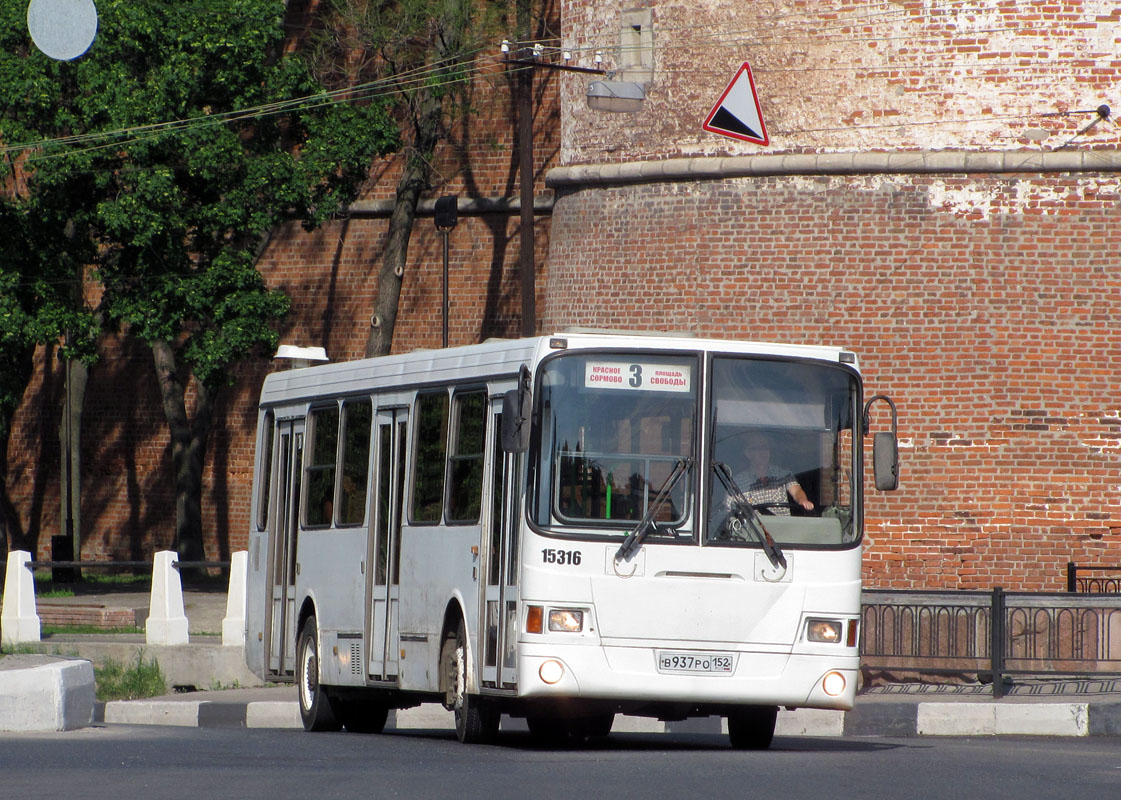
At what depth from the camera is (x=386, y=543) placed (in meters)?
13.3

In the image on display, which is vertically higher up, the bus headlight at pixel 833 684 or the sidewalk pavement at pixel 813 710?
the bus headlight at pixel 833 684

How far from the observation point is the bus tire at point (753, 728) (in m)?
12.4

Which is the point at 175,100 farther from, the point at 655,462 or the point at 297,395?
the point at 655,462

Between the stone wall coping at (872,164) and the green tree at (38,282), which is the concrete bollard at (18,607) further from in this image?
the stone wall coping at (872,164)

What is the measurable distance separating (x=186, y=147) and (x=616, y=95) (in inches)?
224

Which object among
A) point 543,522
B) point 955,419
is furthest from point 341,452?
point 955,419

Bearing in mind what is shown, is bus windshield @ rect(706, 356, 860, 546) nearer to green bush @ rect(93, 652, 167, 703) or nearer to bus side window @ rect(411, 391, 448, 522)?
bus side window @ rect(411, 391, 448, 522)

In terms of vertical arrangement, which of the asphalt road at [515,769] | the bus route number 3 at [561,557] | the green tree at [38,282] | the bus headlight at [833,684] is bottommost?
the asphalt road at [515,769]

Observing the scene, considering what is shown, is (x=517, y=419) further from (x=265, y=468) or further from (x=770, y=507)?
(x=265, y=468)

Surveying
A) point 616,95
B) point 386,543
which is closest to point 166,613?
point 386,543

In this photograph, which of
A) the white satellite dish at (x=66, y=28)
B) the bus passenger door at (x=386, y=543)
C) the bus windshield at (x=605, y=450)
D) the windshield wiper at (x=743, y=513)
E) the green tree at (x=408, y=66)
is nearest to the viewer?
the bus windshield at (x=605, y=450)

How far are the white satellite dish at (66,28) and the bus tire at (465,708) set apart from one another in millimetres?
15407

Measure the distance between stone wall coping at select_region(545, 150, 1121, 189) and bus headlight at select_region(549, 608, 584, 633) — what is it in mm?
12779

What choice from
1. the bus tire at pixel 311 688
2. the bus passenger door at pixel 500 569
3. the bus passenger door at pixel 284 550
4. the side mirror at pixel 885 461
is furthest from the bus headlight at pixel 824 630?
the bus passenger door at pixel 284 550
